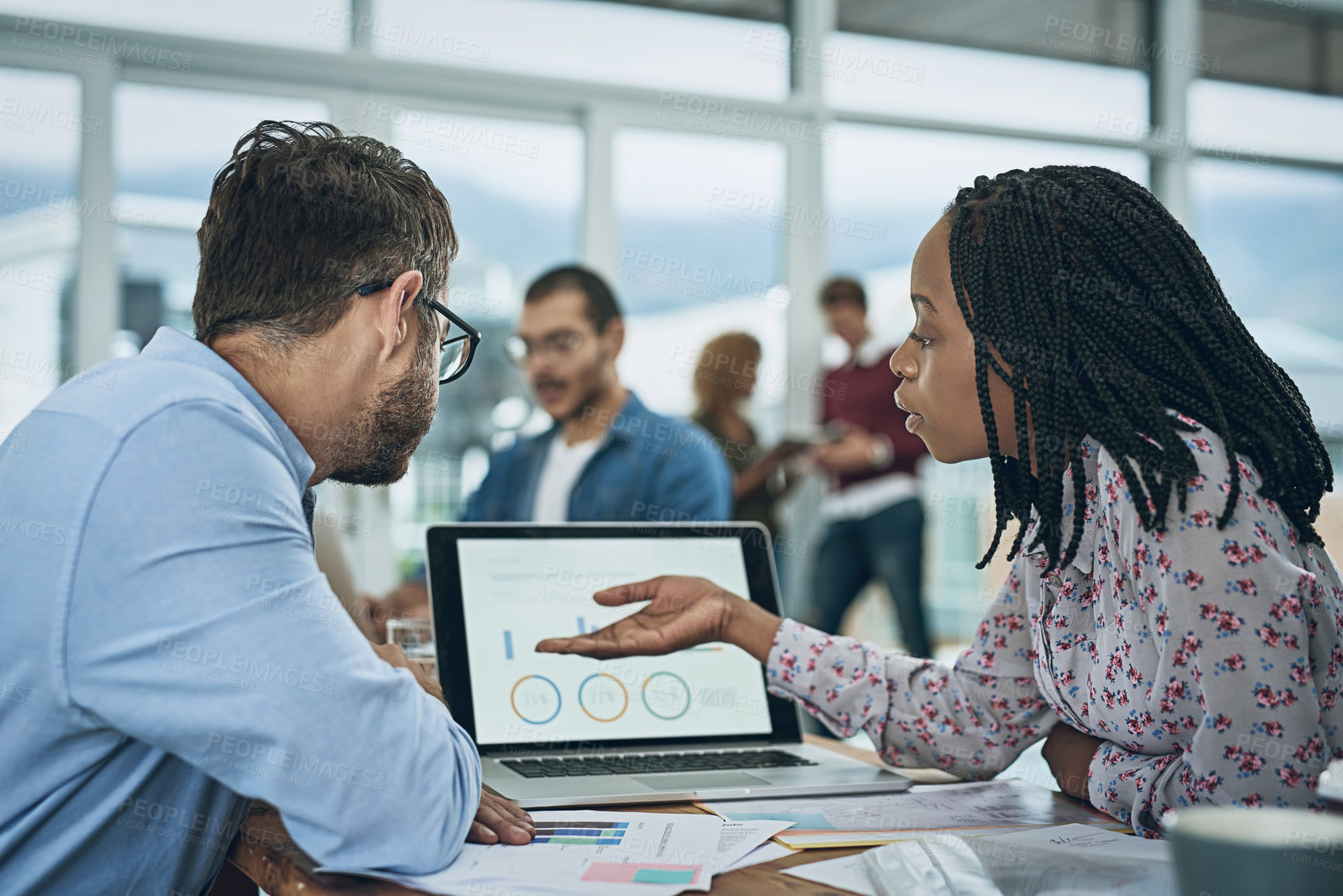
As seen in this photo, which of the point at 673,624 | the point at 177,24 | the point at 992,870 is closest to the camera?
the point at 992,870

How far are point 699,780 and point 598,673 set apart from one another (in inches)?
8.5

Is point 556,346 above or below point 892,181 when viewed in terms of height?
below

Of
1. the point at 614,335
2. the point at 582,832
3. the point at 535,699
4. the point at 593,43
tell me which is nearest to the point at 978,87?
the point at 593,43

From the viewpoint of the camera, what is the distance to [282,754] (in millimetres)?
786

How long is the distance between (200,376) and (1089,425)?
750 millimetres

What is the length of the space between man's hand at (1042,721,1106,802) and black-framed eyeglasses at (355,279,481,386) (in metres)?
0.72

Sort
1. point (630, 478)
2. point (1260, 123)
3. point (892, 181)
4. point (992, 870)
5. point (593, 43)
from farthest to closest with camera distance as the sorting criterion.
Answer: point (1260, 123) < point (892, 181) < point (593, 43) < point (630, 478) < point (992, 870)

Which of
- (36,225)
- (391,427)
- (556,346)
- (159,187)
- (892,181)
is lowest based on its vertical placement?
(391,427)

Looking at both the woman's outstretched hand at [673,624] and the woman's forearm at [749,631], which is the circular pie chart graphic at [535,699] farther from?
the woman's forearm at [749,631]

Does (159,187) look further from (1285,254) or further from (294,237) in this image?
(1285,254)

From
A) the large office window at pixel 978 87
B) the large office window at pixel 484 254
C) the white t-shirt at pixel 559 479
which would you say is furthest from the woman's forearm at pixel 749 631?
the large office window at pixel 978 87

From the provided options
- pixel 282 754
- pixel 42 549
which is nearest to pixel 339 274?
pixel 42 549

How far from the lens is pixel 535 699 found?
129 centimetres

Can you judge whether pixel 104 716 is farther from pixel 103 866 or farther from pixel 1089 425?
pixel 1089 425
